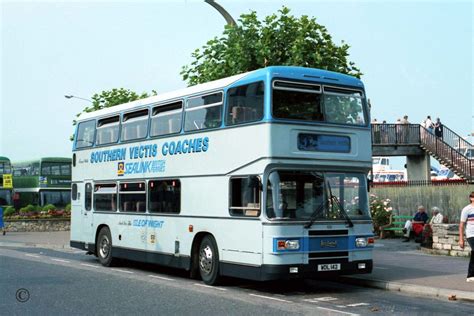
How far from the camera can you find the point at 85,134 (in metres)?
19.8

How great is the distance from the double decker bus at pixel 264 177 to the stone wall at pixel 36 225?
26.7 metres

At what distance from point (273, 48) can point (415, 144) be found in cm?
1814

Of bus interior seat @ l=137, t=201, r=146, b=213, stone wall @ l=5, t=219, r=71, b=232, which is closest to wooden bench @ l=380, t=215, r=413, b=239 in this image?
bus interior seat @ l=137, t=201, r=146, b=213

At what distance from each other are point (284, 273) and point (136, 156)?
20.4 feet

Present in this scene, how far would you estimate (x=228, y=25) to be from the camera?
21125 mm

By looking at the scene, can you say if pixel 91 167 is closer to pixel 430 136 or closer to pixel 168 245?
pixel 168 245

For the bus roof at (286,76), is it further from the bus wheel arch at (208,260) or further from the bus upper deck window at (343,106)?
the bus wheel arch at (208,260)

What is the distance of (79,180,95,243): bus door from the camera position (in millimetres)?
19219

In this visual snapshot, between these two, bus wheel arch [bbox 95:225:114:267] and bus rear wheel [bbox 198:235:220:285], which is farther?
bus wheel arch [bbox 95:225:114:267]

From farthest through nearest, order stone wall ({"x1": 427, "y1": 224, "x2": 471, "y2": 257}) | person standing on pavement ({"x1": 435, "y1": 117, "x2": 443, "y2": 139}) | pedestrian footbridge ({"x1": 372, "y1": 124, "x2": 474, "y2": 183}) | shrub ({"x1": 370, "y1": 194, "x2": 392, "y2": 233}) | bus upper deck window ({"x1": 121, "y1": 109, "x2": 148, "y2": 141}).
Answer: person standing on pavement ({"x1": 435, "y1": 117, "x2": 443, "y2": 139}) → pedestrian footbridge ({"x1": 372, "y1": 124, "x2": 474, "y2": 183}) → shrub ({"x1": 370, "y1": 194, "x2": 392, "y2": 233}) → stone wall ({"x1": 427, "y1": 224, "x2": 471, "y2": 257}) → bus upper deck window ({"x1": 121, "y1": 109, "x2": 148, "y2": 141})

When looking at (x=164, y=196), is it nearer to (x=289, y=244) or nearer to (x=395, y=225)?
(x=289, y=244)

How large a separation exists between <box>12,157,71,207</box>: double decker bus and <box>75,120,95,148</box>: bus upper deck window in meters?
27.0

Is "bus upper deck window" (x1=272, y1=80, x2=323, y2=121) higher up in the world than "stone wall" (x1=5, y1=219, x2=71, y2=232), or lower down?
higher up

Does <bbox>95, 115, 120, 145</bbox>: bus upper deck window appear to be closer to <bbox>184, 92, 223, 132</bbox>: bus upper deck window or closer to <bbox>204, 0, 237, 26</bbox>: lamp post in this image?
<bbox>184, 92, 223, 132</bbox>: bus upper deck window
